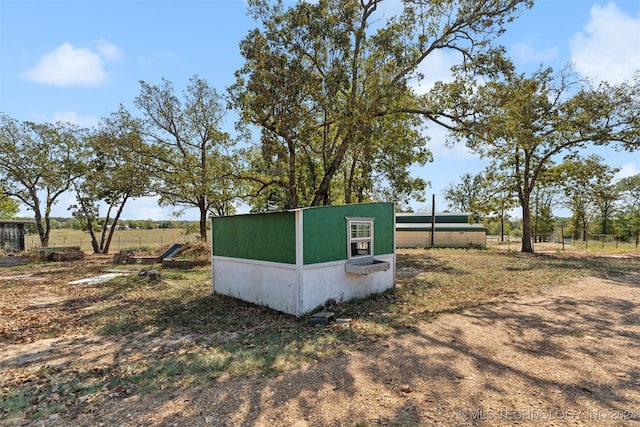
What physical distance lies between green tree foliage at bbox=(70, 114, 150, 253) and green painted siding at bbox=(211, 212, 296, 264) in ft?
39.4

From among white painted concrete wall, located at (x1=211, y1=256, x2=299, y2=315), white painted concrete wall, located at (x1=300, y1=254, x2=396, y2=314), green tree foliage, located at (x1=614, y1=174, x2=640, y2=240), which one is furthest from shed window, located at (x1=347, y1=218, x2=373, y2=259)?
green tree foliage, located at (x1=614, y1=174, x2=640, y2=240)

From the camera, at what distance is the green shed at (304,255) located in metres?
7.07

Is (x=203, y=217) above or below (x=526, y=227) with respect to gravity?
above

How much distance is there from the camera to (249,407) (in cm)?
344

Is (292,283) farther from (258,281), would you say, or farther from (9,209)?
(9,209)

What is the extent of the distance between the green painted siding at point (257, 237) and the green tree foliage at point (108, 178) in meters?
Answer: 12.0

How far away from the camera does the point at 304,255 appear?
6.98 metres

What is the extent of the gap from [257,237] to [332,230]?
185 cm

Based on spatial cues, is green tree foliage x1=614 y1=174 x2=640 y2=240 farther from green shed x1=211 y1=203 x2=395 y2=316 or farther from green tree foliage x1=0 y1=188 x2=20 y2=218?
green tree foliage x1=0 y1=188 x2=20 y2=218

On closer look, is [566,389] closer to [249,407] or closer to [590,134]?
[249,407]

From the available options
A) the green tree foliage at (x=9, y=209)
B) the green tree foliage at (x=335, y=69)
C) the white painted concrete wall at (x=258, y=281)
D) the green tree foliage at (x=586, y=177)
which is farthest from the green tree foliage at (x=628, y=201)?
the green tree foliage at (x=9, y=209)

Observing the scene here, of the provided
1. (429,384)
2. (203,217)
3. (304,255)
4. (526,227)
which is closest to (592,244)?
(526,227)

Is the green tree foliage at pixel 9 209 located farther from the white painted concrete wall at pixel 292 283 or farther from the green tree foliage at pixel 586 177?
the green tree foliage at pixel 586 177

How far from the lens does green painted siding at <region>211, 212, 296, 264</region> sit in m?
7.21
